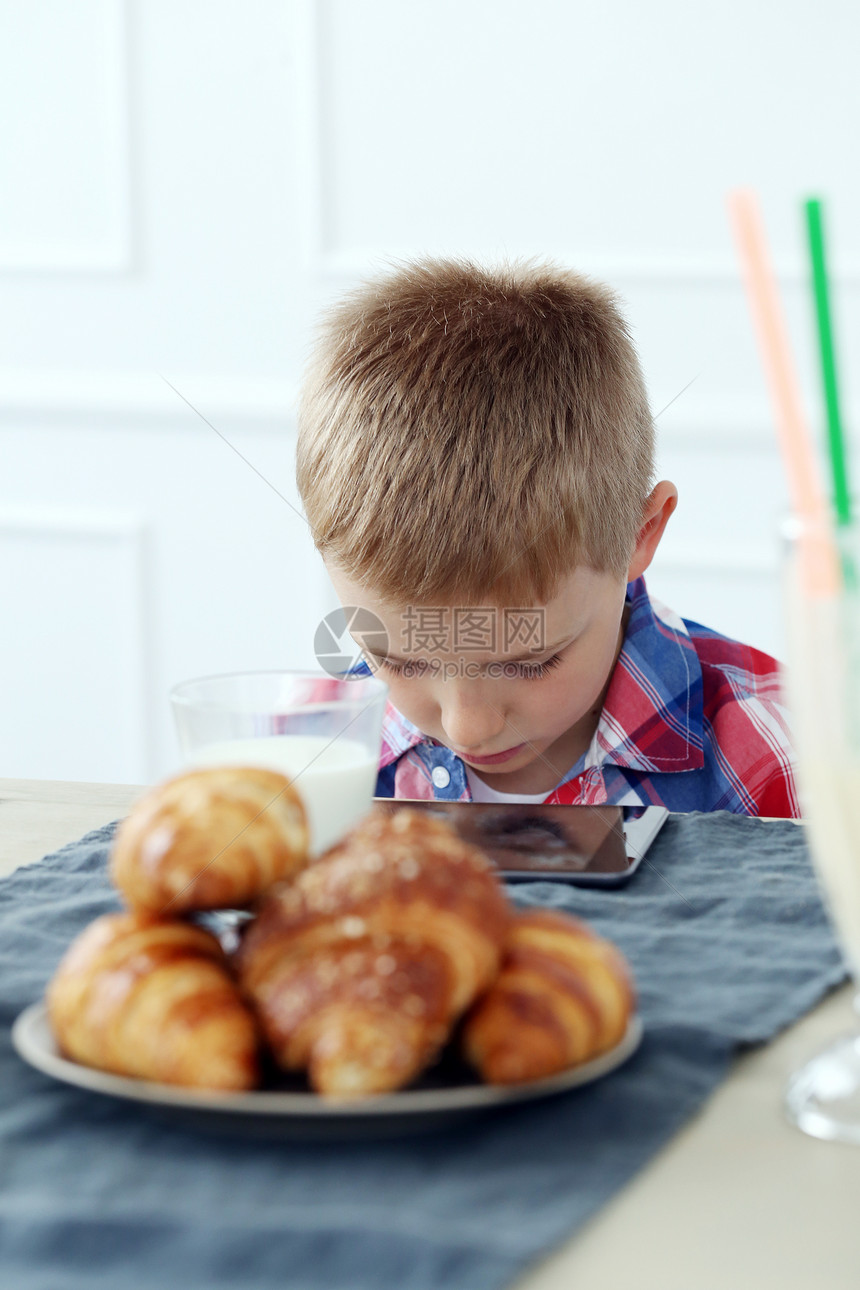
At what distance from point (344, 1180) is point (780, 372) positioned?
0.83 ft

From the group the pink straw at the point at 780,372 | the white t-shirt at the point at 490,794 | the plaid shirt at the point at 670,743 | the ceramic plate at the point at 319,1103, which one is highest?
the pink straw at the point at 780,372

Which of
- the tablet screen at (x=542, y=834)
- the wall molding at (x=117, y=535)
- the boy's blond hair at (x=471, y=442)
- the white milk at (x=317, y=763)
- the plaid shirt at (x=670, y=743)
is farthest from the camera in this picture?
the wall molding at (x=117, y=535)

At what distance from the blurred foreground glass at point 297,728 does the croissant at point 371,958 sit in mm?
112

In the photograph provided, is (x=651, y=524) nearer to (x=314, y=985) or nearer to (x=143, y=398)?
(x=314, y=985)

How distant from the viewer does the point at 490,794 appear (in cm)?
119

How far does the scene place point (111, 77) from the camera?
2162 millimetres

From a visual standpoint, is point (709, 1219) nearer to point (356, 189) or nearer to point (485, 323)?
point (485, 323)

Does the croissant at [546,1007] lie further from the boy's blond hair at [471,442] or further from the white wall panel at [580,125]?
the white wall panel at [580,125]

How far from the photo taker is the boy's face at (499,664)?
0.98m

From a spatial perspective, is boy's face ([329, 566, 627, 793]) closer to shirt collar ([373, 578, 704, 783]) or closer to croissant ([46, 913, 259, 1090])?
shirt collar ([373, 578, 704, 783])

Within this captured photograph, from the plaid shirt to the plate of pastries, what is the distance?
2.45 feet

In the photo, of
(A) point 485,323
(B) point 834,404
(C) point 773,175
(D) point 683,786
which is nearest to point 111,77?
(C) point 773,175

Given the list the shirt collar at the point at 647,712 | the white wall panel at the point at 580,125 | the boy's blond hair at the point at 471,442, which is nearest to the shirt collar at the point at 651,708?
the shirt collar at the point at 647,712

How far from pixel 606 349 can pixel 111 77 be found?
1.46 m
